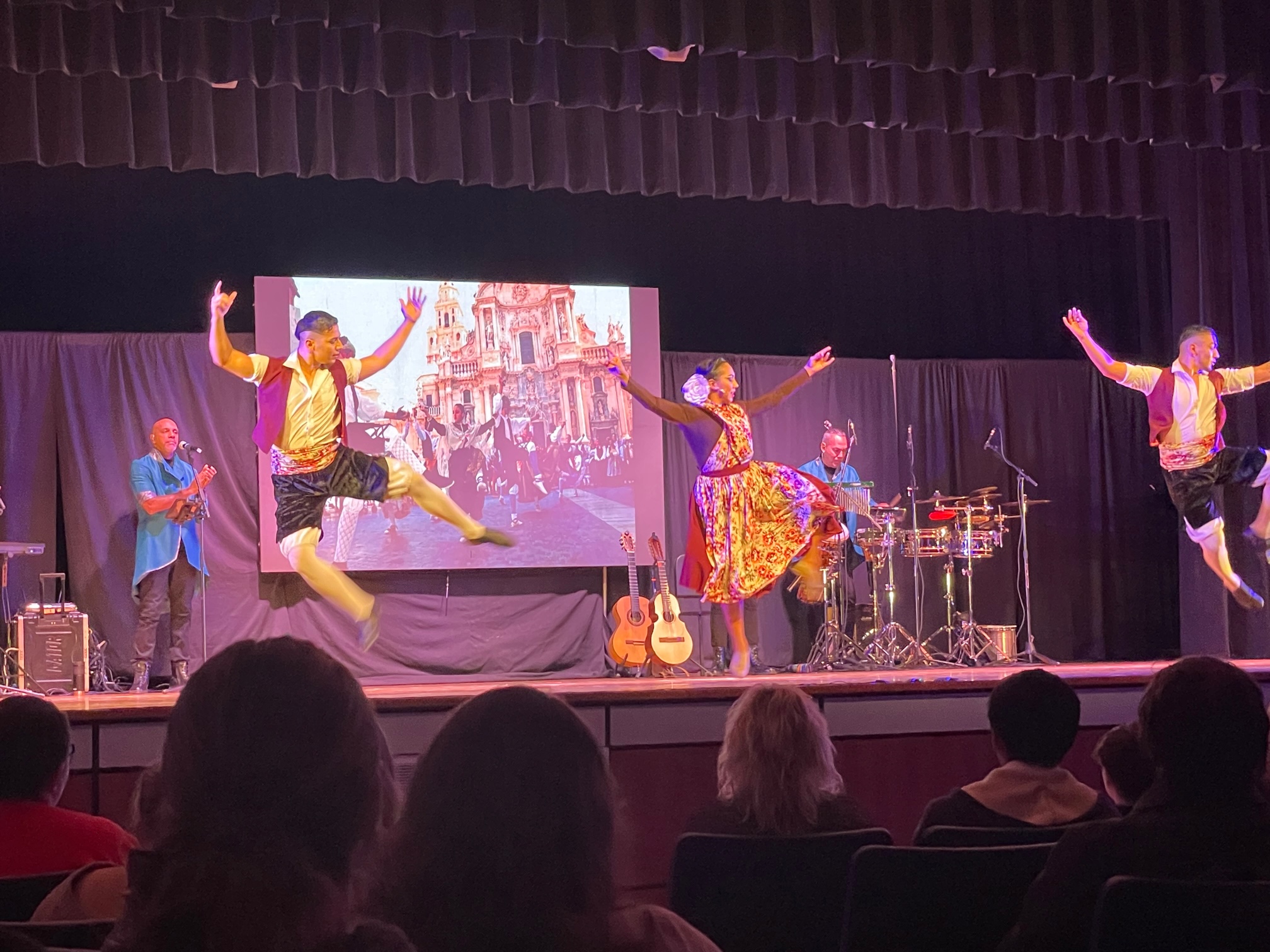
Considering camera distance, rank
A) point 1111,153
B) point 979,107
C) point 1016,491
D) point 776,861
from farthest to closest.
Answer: point 1016,491
point 1111,153
point 979,107
point 776,861

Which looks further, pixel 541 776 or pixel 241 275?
pixel 241 275

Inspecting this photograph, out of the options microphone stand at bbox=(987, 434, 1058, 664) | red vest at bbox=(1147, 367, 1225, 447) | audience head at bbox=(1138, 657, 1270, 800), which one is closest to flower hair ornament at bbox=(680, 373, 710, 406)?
microphone stand at bbox=(987, 434, 1058, 664)

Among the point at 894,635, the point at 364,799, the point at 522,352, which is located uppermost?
the point at 522,352

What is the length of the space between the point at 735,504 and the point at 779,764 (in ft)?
16.6

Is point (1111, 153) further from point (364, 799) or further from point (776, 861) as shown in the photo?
point (364, 799)

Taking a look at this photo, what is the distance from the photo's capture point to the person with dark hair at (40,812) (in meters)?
2.49

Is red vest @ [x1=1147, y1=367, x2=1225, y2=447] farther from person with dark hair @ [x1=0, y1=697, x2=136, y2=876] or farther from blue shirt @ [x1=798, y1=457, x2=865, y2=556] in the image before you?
person with dark hair @ [x1=0, y1=697, x2=136, y2=876]

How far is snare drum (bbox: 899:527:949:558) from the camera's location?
29.5ft

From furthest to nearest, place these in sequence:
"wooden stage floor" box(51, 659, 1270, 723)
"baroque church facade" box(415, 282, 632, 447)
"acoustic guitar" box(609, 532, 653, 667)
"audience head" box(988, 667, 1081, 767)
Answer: "baroque church facade" box(415, 282, 632, 447) → "acoustic guitar" box(609, 532, 653, 667) → "wooden stage floor" box(51, 659, 1270, 723) → "audience head" box(988, 667, 1081, 767)

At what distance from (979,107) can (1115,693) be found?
3.31 meters

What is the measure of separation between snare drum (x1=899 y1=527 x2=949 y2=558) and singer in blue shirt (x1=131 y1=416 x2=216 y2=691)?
4.69m

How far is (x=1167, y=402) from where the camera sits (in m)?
8.45

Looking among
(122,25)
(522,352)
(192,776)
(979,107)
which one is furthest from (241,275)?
(192,776)

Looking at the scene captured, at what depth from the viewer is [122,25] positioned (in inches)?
229
